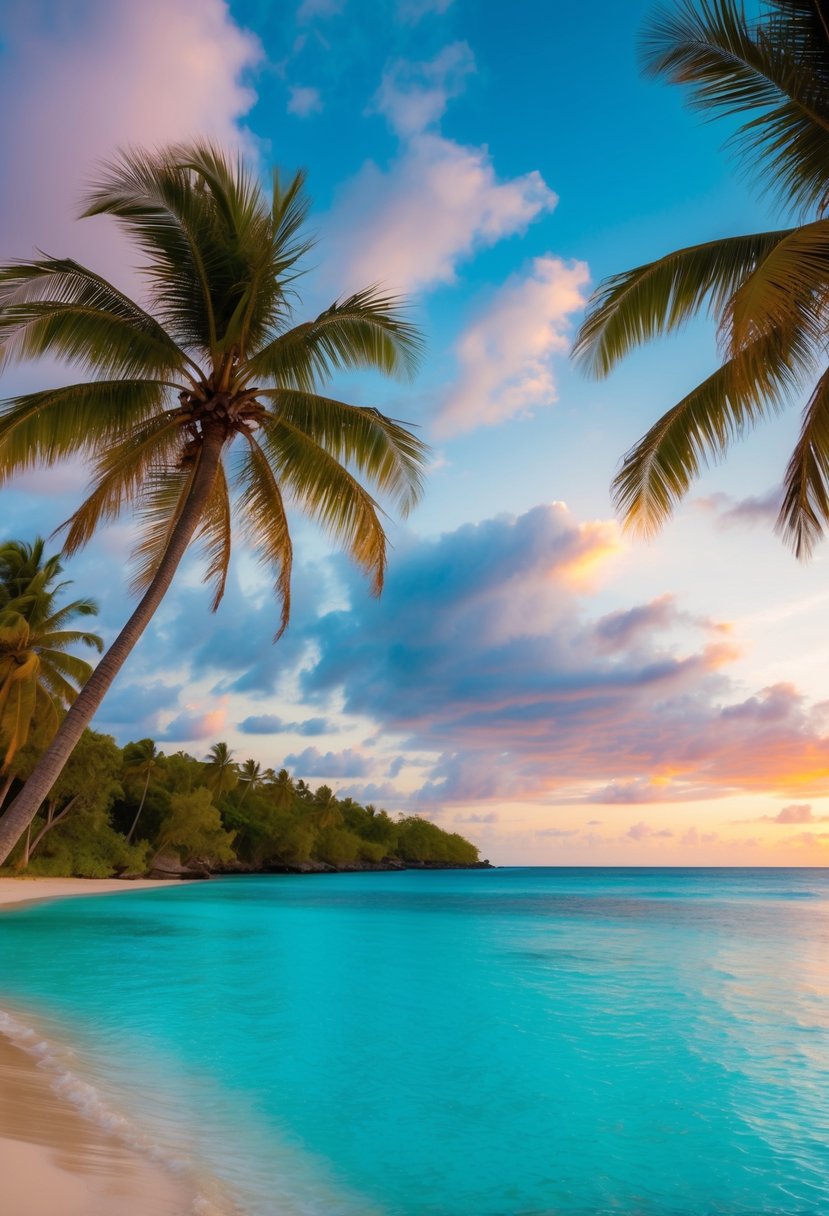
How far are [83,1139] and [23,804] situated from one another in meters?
2.10

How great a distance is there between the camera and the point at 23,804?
5.52 metres

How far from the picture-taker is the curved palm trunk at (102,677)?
18.0 feet

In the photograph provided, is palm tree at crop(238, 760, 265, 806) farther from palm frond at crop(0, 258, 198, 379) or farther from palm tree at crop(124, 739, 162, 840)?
palm frond at crop(0, 258, 198, 379)

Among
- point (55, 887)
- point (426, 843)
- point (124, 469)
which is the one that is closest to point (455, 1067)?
point (124, 469)

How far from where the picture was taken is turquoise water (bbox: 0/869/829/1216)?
5.60 metres

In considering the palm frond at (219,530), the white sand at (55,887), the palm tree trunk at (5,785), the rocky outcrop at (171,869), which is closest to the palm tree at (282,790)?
the rocky outcrop at (171,869)

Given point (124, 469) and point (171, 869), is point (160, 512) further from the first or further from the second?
point (171, 869)

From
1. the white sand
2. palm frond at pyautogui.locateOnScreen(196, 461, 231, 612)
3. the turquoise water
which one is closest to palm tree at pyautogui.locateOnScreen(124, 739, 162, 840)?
the white sand

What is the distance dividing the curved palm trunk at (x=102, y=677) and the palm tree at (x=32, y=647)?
16211mm

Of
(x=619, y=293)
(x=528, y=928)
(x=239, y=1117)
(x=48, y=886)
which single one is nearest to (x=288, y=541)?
(x=619, y=293)

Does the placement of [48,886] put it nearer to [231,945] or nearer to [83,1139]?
[231,945]

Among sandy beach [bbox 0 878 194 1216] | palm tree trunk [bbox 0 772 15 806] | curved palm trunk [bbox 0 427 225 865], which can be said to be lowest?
sandy beach [bbox 0 878 194 1216]

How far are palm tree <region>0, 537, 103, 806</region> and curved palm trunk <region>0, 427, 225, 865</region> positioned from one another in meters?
16.2

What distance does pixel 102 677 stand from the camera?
641 centimetres
